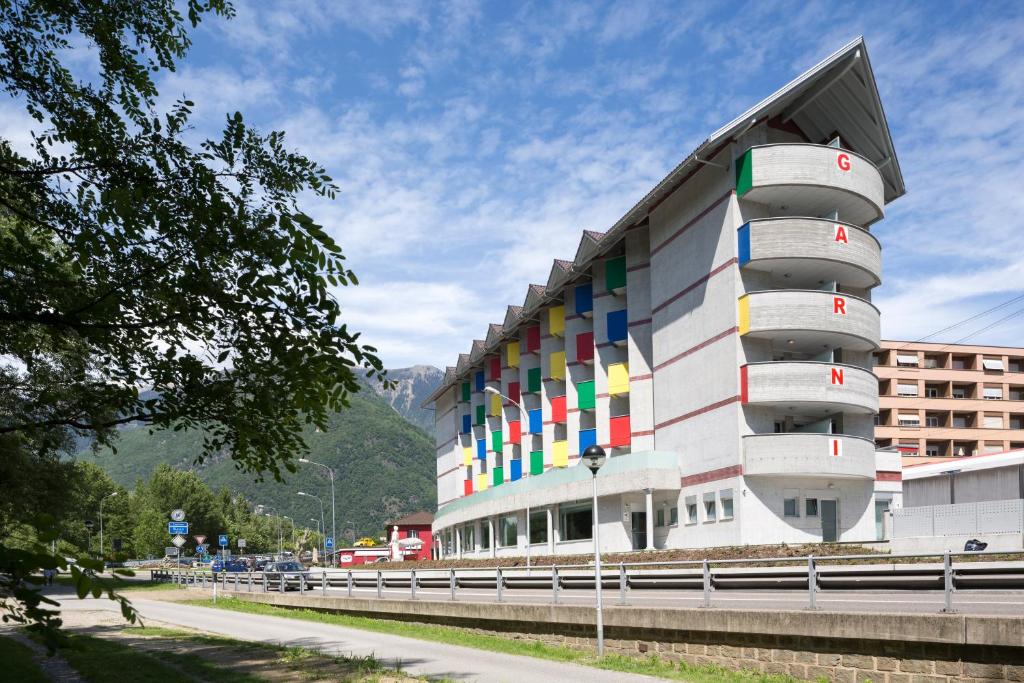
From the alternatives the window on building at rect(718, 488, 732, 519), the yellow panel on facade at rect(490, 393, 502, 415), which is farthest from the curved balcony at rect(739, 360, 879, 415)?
the yellow panel on facade at rect(490, 393, 502, 415)

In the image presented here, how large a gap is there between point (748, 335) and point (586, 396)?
51.1 feet

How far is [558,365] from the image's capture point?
58.4 meters

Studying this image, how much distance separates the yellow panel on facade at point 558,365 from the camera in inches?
2286

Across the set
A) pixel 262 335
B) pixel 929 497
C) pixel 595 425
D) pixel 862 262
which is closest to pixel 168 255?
pixel 262 335

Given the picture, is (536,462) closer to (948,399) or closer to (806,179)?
(806,179)

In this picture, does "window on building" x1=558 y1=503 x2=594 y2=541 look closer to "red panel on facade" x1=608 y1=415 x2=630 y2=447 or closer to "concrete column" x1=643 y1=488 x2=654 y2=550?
"red panel on facade" x1=608 y1=415 x2=630 y2=447

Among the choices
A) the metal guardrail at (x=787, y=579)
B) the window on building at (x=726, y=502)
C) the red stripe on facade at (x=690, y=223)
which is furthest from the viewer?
the red stripe on facade at (x=690, y=223)

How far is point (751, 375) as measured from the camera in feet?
129

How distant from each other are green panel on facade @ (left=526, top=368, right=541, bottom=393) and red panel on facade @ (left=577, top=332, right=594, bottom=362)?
8126 millimetres

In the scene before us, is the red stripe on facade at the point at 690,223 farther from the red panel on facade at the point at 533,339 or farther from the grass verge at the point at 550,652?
the grass verge at the point at 550,652

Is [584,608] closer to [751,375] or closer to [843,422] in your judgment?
[751,375]

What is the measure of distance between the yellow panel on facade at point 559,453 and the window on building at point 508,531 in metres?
4.37

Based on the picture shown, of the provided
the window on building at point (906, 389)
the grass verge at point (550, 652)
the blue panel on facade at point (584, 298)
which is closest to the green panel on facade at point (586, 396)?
the blue panel on facade at point (584, 298)

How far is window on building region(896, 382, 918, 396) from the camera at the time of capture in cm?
8838
